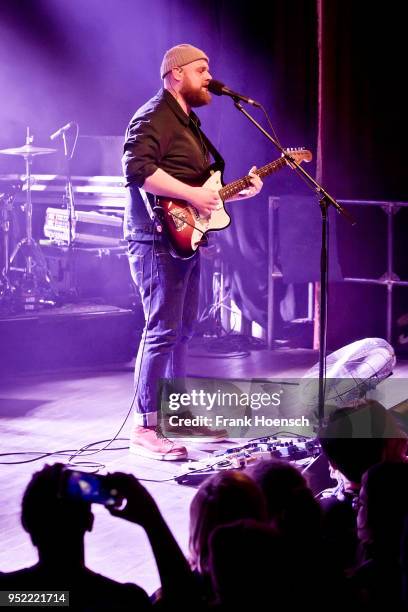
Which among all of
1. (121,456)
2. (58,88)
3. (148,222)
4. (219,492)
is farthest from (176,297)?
(58,88)

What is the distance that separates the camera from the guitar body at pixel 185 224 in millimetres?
4664

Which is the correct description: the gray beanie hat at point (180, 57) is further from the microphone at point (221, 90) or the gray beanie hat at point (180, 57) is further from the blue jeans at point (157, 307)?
the blue jeans at point (157, 307)

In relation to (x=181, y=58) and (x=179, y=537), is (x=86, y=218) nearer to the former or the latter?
(x=181, y=58)

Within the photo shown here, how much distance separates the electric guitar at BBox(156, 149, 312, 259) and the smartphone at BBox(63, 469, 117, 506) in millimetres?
2572

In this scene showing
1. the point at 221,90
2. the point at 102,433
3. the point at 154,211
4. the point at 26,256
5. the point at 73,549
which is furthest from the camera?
the point at 26,256

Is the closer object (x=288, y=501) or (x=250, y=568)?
(x=250, y=568)

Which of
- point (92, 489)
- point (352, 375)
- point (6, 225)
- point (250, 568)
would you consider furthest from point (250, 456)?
point (6, 225)

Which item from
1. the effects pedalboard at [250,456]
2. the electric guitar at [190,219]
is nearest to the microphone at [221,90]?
the electric guitar at [190,219]

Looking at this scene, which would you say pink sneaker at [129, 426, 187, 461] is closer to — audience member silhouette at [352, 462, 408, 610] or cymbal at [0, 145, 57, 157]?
audience member silhouette at [352, 462, 408, 610]

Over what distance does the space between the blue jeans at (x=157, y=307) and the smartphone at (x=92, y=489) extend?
2587 mm

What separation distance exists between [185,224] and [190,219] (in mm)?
44

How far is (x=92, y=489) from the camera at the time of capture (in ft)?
7.10

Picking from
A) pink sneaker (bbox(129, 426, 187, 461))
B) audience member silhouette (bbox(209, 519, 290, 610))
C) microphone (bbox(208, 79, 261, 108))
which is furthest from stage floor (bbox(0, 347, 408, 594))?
microphone (bbox(208, 79, 261, 108))

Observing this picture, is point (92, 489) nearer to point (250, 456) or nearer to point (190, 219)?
point (250, 456)
